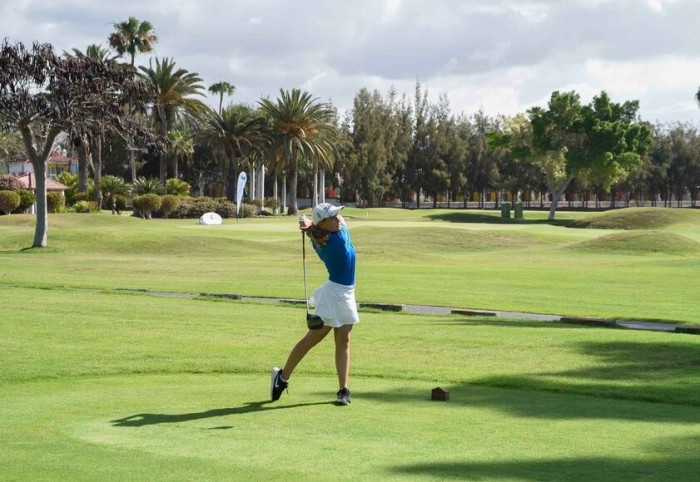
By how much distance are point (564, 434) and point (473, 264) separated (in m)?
35.0

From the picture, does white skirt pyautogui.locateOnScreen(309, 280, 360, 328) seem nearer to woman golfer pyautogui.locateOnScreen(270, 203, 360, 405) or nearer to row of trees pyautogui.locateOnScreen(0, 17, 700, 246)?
woman golfer pyautogui.locateOnScreen(270, 203, 360, 405)

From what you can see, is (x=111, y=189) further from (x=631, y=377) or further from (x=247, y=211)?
(x=631, y=377)

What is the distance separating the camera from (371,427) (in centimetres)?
935

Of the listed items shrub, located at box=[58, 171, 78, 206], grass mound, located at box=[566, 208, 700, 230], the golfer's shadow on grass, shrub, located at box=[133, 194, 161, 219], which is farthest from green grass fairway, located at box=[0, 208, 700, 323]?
shrub, located at box=[58, 171, 78, 206]

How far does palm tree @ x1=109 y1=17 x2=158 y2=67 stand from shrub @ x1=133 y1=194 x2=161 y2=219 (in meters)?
24.6

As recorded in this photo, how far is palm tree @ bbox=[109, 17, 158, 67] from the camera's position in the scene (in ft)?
310

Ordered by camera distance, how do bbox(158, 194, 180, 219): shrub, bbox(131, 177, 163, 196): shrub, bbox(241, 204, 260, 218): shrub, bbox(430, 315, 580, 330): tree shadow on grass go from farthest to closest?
bbox(131, 177, 163, 196): shrub
bbox(241, 204, 260, 218): shrub
bbox(158, 194, 180, 219): shrub
bbox(430, 315, 580, 330): tree shadow on grass

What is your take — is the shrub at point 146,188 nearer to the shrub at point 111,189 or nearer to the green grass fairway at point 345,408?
the shrub at point 111,189

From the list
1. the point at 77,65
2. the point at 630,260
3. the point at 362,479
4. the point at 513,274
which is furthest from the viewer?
the point at 630,260

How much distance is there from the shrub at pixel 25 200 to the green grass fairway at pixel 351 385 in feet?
116

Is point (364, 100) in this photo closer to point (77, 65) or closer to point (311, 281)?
point (77, 65)

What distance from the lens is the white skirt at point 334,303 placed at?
10.6 metres

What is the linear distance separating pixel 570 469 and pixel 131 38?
303 feet

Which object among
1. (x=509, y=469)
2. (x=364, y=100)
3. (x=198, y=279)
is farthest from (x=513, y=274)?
(x=364, y=100)
